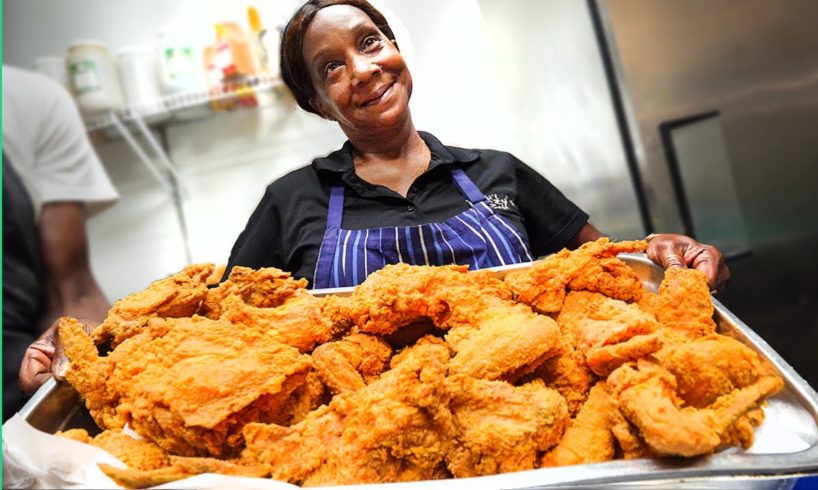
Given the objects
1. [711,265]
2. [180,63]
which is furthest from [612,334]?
[180,63]

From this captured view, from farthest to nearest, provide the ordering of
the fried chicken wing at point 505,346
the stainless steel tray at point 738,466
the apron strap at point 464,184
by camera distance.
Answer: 1. the apron strap at point 464,184
2. the fried chicken wing at point 505,346
3. the stainless steel tray at point 738,466

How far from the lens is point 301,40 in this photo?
1.14 m

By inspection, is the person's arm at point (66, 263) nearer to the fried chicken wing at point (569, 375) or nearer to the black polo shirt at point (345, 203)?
the black polo shirt at point (345, 203)

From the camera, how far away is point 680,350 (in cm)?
79

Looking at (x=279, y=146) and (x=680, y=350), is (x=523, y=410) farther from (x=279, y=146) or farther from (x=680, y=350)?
(x=279, y=146)

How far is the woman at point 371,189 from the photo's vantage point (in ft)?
3.75

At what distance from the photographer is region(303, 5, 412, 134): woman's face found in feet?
3.71

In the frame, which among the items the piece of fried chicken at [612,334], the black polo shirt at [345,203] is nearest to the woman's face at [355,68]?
the black polo shirt at [345,203]

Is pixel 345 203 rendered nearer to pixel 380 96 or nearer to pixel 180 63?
pixel 380 96

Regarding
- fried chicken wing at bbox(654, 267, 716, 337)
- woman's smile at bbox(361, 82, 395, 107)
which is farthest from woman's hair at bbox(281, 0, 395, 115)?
fried chicken wing at bbox(654, 267, 716, 337)

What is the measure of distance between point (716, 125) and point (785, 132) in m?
0.33

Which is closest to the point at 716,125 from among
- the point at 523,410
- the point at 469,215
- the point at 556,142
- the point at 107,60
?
the point at 556,142

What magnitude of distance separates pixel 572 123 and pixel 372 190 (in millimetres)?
959

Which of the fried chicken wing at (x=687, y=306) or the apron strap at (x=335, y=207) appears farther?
the apron strap at (x=335, y=207)
